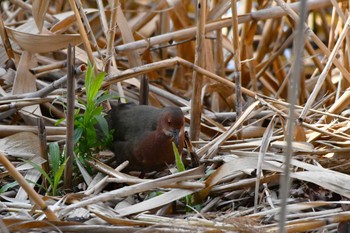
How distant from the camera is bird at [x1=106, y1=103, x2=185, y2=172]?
3145 mm

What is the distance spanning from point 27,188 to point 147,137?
106 centimetres

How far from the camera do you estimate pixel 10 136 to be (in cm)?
314

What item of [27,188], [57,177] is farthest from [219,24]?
[27,188]

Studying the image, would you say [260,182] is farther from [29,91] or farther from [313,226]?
[29,91]

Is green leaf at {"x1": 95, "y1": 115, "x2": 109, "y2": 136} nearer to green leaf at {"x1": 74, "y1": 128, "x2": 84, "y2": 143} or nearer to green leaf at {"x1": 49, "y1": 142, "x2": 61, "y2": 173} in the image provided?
green leaf at {"x1": 74, "y1": 128, "x2": 84, "y2": 143}

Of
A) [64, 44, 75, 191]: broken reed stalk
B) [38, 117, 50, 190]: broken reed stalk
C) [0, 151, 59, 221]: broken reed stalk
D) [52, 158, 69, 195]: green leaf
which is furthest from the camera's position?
[38, 117, 50, 190]: broken reed stalk

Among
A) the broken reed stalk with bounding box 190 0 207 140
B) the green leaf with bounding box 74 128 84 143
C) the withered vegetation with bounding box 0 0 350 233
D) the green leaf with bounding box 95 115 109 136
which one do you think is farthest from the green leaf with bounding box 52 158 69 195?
the broken reed stalk with bounding box 190 0 207 140

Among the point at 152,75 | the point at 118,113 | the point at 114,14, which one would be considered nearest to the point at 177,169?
the point at 118,113

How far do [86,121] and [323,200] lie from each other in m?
0.95

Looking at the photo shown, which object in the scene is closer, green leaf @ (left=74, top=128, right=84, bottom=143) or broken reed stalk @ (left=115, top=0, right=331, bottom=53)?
green leaf @ (left=74, top=128, right=84, bottom=143)

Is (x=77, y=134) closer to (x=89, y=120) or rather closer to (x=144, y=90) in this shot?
(x=89, y=120)

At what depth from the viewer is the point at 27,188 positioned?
2230 mm

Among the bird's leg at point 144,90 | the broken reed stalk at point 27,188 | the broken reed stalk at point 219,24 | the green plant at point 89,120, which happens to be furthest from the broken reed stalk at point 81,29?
the broken reed stalk at point 27,188

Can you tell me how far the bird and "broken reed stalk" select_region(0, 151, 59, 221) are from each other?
821 millimetres
